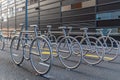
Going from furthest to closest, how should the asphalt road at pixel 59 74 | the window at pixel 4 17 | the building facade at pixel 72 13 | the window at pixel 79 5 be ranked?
the window at pixel 4 17, the window at pixel 79 5, the building facade at pixel 72 13, the asphalt road at pixel 59 74

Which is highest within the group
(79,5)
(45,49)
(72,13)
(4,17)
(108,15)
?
(4,17)

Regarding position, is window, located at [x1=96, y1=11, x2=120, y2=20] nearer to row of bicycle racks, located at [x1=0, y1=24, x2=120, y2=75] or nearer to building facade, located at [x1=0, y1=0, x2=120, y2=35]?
building facade, located at [x1=0, y1=0, x2=120, y2=35]

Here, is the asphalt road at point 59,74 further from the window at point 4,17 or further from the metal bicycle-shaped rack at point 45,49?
the window at point 4,17

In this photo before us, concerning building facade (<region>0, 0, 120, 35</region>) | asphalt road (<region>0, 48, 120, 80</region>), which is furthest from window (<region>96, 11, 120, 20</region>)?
asphalt road (<region>0, 48, 120, 80</region>)

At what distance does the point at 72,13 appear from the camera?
17.6 meters

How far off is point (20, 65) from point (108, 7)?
1008cm

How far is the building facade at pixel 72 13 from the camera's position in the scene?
13.9 m

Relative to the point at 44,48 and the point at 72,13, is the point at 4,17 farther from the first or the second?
the point at 44,48

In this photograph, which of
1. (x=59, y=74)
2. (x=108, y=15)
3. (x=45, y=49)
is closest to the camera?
(x=59, y=74)

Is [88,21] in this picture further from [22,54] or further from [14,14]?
[14,14]

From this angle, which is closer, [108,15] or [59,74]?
[59,74]

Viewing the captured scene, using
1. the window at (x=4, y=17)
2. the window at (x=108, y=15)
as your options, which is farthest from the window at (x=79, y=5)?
the window at (x=4, y=17)

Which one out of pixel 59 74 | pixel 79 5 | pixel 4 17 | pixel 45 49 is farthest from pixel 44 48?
pixel 4 17

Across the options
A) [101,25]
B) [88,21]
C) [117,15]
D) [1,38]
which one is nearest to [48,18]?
[88,21]
